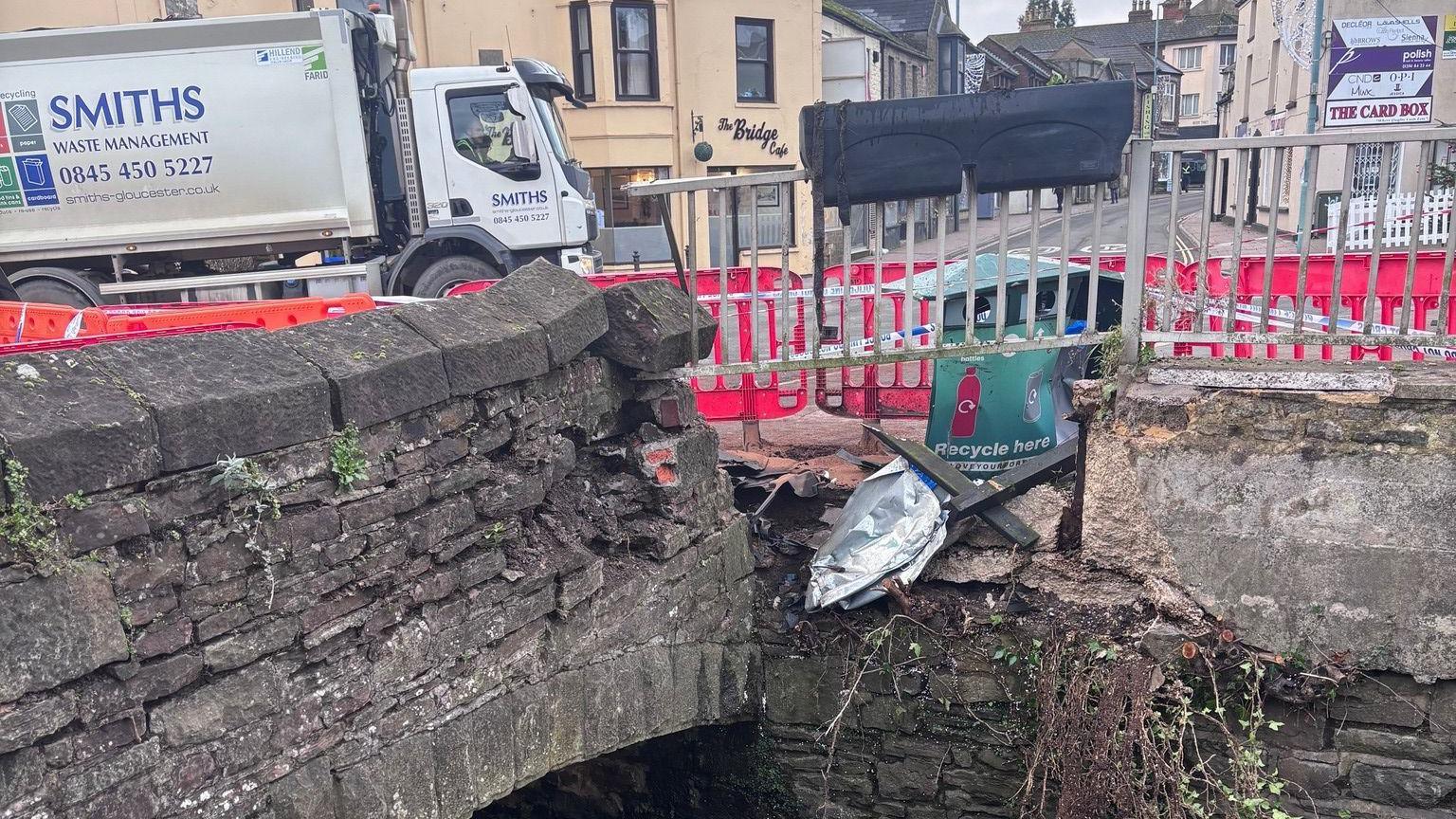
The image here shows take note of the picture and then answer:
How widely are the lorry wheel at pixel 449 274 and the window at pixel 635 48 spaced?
385 inches

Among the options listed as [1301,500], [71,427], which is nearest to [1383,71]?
[1301,500]

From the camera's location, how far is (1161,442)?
4.48m

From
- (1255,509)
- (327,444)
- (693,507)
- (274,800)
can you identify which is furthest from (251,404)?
(1255,509)

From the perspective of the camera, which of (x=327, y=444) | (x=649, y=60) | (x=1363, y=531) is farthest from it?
(x=649, y=60)

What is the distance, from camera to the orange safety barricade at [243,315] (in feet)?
20.0

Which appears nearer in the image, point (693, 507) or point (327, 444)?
point (327, 444)

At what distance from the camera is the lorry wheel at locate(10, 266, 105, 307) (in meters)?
10.9

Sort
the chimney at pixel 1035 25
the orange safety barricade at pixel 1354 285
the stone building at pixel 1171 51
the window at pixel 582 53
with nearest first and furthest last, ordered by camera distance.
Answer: the orange safety barricade at pixel 1354 285
the window at pixel 582 53
the stone building at pixel 1171 51
the chimney at pixel 1035 25

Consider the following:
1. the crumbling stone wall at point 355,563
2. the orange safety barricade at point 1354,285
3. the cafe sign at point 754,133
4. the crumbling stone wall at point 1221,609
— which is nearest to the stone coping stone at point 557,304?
the crumbling stone wall at point 355,563

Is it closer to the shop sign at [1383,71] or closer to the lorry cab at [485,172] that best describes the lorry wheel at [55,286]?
the lorry cab at [485,172]

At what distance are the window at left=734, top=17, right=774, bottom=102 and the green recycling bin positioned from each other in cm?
1590

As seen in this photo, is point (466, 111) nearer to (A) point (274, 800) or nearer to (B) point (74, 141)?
(B) point (74, 141)

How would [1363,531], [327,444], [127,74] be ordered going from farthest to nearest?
[127,74] → [1363,531] → [327,444]

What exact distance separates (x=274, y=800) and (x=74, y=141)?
10.1 m
